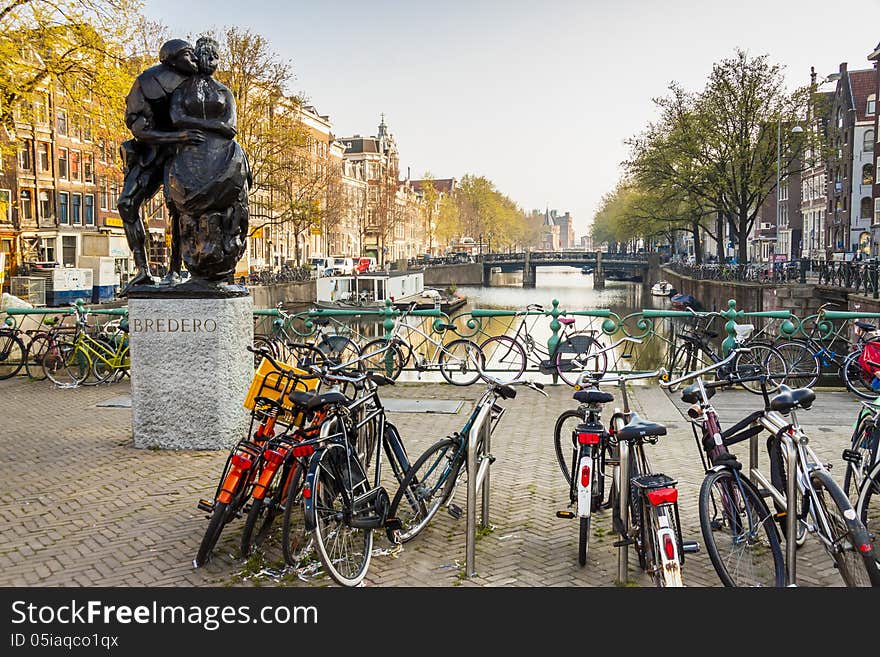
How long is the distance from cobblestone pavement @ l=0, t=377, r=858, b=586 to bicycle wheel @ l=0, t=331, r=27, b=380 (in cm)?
314

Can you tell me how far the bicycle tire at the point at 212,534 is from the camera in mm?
4945

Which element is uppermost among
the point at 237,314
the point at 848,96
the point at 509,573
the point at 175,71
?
the point at 848,96

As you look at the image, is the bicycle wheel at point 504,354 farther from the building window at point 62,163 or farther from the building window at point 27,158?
the building window at point 62,163

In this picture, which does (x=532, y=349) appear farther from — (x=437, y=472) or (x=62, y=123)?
(x=62, y=123)

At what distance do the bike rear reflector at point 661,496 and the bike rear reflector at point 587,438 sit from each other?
0.94 metres

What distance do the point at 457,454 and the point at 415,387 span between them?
6.79 meters

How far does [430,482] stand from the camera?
5.64 meters

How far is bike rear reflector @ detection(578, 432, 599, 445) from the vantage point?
519 centimetres

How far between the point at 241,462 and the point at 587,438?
6.63 feet

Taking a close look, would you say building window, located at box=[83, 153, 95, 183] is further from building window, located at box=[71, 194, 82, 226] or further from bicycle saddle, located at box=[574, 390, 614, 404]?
bicycle saddle, located at box=[574, 390, 614, 404]
